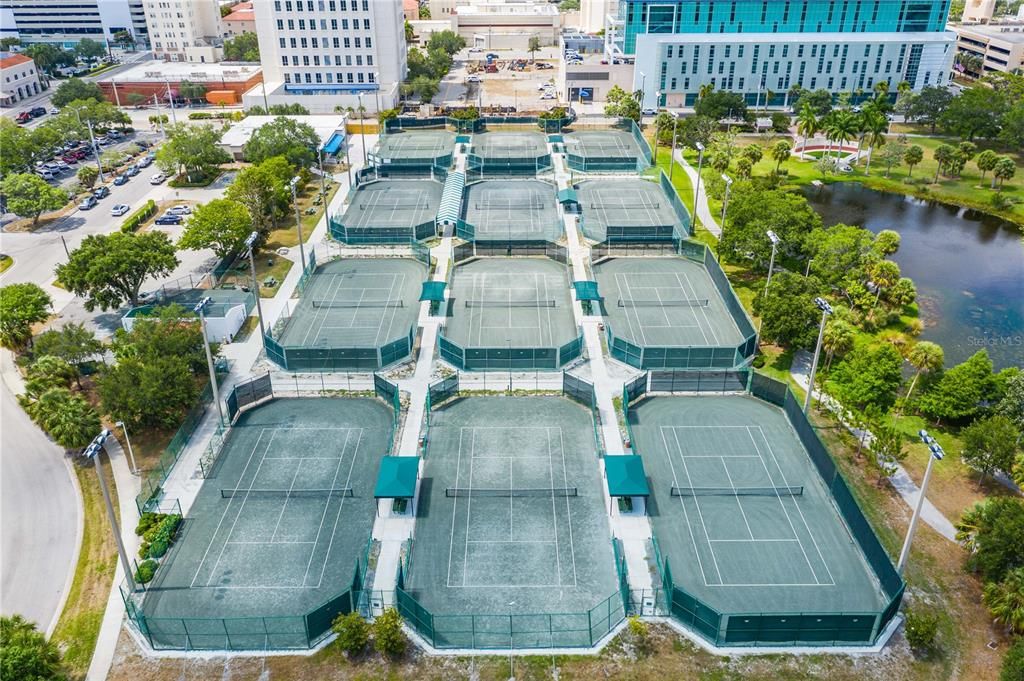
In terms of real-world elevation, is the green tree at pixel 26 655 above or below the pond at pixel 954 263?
above

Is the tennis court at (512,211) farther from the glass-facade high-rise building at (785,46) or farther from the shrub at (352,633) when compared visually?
the glass-facade high-rise building at (785,46)

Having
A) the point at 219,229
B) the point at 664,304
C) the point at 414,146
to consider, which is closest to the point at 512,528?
the point at 664,304

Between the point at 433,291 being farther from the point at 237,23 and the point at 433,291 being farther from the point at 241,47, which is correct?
the point at 237,23

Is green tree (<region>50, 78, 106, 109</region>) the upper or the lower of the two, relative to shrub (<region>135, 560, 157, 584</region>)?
upper

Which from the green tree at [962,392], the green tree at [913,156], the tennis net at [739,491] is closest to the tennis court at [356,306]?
the tennis net at [739,491]

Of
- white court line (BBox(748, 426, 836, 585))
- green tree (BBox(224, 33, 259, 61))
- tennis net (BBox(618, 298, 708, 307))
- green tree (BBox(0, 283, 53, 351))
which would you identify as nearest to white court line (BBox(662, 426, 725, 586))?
white court line (BBox(748, 426, 836, 585))

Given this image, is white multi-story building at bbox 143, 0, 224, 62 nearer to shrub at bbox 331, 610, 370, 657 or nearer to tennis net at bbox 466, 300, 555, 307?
tennis net at bbox 466, 300, 555, 307
